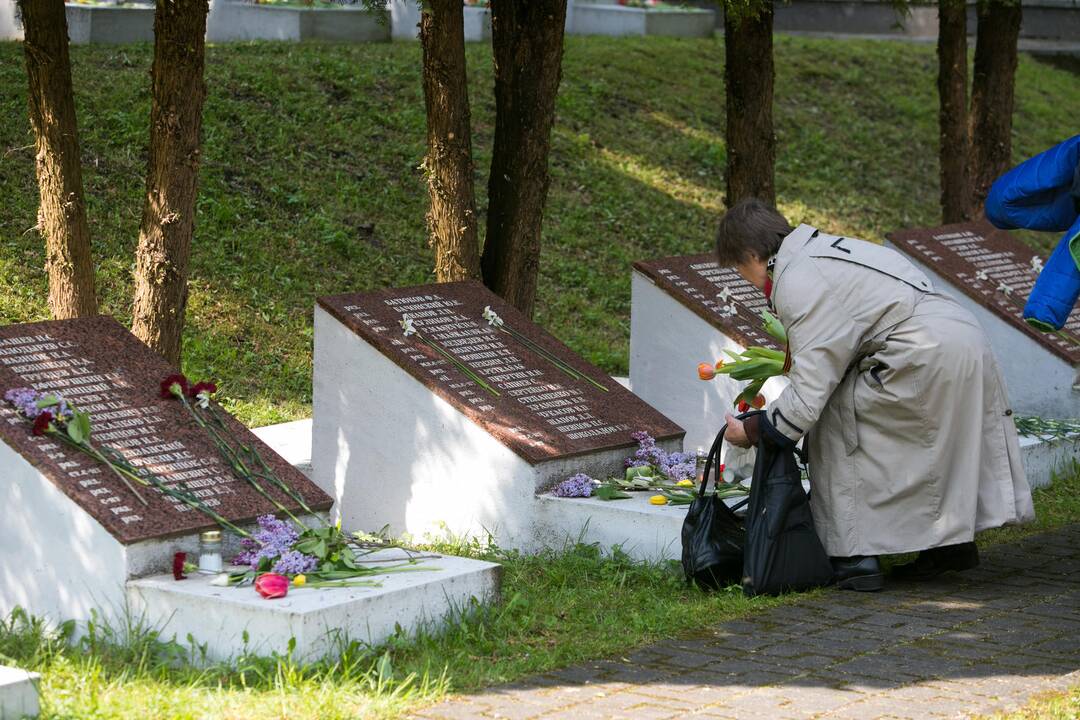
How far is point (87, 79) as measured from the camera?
1194cm

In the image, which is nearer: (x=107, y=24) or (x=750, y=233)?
(x=750, y=233)

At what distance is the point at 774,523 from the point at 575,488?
95 cm

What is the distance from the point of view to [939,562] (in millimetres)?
5293

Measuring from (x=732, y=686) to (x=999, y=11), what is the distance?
8045 mm

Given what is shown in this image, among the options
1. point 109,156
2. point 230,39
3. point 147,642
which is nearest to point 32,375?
point 147,642

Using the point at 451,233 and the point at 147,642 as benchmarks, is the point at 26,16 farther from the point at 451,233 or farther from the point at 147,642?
the point at 147,642

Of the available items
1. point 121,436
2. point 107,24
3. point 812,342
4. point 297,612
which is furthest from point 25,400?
point 107,24

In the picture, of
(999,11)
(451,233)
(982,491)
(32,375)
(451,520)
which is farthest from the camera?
(999,11)

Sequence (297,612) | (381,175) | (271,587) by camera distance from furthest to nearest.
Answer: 1. (381,175)
2. (271,587)
3. (297,612)

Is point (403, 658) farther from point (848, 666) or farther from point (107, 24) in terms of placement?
point (107, 24)

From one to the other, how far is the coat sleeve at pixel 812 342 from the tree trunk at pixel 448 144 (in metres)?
2.57

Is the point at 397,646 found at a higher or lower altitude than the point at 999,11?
lower

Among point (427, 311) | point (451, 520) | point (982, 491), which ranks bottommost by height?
point (451, 520)

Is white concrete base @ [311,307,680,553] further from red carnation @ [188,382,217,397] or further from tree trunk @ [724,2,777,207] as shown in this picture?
tree trunk @ [724,2,777,207]
